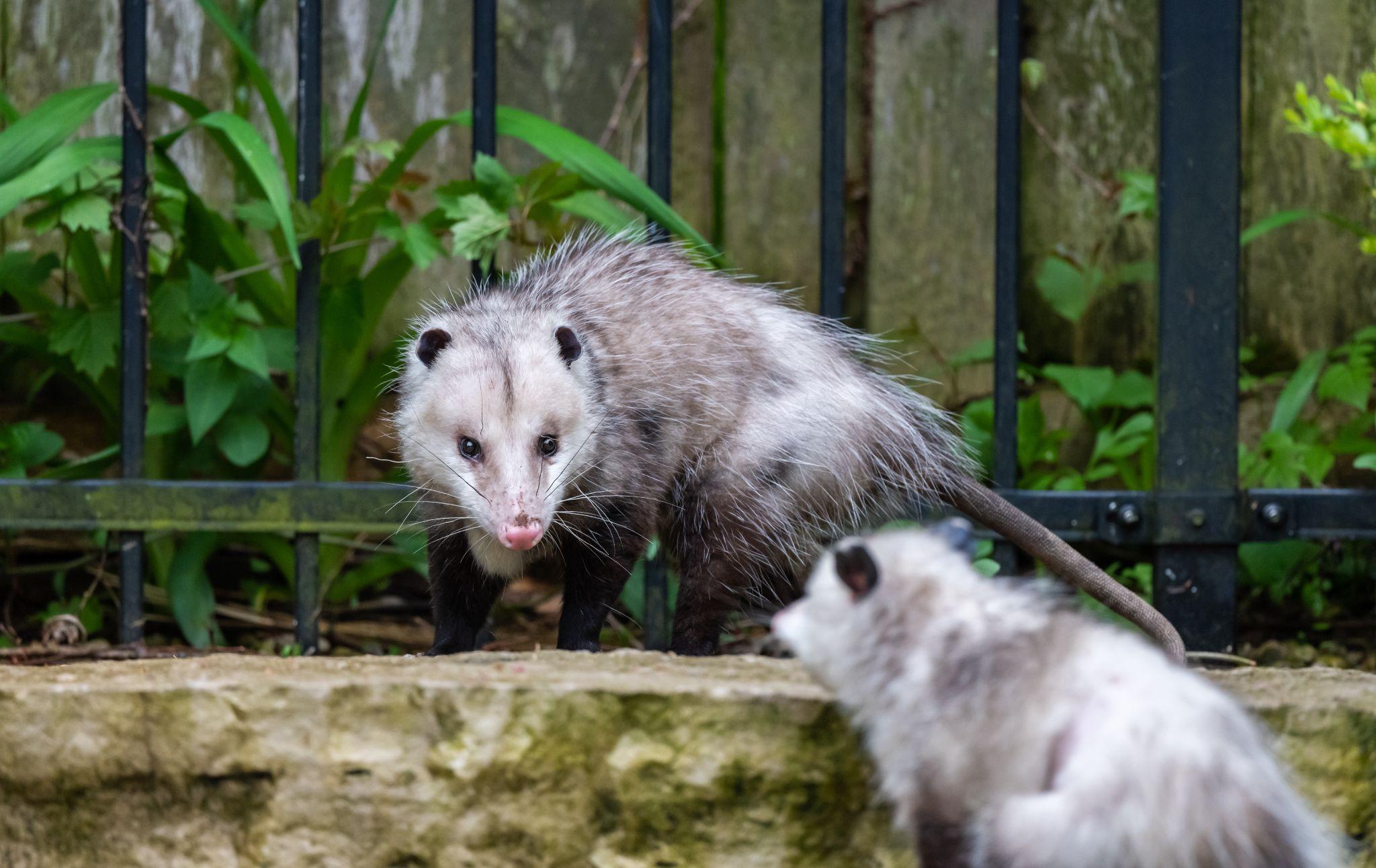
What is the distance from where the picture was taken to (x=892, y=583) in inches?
58.1

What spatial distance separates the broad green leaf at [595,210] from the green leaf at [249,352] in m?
0.65

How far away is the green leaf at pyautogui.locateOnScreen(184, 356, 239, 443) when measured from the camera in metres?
2.95

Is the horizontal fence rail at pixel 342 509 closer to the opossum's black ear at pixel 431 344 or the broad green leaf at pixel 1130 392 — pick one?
the opossum's black ear at pixel 431 344

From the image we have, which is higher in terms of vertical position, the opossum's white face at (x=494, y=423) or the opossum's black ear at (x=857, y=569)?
the opossum's white face at (x=494, y=423)

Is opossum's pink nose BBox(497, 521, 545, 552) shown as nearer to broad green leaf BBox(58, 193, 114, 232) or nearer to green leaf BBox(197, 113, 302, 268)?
green leaf BBox(197, 113, 302, 268)

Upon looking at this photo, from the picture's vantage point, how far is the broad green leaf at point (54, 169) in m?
2.61

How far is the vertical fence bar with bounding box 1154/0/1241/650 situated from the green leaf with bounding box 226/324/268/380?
174 cm

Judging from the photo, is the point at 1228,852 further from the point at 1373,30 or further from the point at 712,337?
the point at 1373,30

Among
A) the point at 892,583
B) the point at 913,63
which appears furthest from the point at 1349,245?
the point at 892,583

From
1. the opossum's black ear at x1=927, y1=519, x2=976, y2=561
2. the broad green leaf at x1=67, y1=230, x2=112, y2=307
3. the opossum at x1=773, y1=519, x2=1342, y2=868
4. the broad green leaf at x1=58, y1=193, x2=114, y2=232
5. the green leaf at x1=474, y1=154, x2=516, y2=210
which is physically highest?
the green leaf at x1=474, y1=154, x2=516, y2=210

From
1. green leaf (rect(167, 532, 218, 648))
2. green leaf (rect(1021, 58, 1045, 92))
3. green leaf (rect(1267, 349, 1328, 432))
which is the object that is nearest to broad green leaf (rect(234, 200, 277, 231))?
green leaf (rect(167, 532, 218, 648))

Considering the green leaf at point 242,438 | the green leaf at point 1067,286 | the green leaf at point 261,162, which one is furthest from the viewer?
the green leaf at point 1067,286

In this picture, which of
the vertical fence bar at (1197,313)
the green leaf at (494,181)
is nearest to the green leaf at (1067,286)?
the vertical fence bar at (1197,313)

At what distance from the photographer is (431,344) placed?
8.29ft
